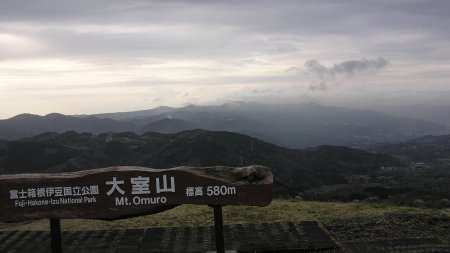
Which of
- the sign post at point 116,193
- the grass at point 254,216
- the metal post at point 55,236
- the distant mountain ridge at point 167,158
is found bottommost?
the distant mountain ridge at point 167,158

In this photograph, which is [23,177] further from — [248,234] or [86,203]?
[248,234]

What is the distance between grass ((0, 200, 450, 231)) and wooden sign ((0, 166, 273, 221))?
23.1ft

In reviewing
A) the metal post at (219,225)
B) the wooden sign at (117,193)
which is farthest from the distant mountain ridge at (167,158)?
the wooden sign at (117,193)

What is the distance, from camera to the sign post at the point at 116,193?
11.8 m

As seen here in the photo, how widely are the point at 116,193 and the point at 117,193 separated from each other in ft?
0.09

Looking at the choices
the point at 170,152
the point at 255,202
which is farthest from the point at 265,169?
the point at 170,152

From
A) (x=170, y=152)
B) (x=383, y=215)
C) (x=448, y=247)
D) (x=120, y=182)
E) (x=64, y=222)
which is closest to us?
(x=120, y=182)

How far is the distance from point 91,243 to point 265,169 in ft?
25.7

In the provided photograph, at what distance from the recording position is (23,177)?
12047mm

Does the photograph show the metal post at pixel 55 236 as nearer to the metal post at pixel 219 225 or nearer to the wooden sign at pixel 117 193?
the wooden sign at pixel 117 193

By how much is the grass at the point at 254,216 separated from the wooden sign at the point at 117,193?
23.1ft

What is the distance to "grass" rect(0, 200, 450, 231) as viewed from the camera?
18.7m

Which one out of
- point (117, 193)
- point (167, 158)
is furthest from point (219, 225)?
point (167, 158)

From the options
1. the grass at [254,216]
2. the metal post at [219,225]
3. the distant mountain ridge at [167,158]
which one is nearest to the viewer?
the metal post at [219,225]
